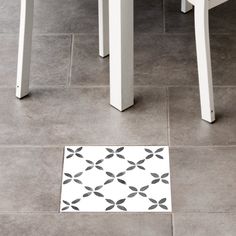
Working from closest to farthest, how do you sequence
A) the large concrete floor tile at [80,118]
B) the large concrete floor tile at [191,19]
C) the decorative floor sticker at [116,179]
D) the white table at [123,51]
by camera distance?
the decorative floor sticker at [116,179] → the white table at [123,51] → the large concrete floor tile at [80,118] → the large concrete floor tile at [191,19]

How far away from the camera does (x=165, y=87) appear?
271cm

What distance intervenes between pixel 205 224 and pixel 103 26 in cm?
92

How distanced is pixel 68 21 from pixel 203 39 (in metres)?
0.79

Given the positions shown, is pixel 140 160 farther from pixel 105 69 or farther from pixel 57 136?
pixel 105 69

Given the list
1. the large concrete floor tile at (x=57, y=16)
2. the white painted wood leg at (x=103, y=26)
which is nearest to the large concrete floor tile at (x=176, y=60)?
the white painted wood leg at (x=103, y=26)

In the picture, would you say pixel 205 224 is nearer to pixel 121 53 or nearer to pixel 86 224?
pixel 86 224

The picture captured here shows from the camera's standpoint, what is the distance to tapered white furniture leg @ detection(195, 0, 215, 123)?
2365 millimetres

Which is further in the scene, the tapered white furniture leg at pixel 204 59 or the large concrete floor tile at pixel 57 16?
the large concrete floor tile at pixel 57 16

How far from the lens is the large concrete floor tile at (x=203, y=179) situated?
2256mm

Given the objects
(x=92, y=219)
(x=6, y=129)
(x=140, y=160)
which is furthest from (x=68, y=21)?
(x=92, y=219)

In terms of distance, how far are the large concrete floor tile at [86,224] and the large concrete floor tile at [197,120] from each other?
14.4 inches

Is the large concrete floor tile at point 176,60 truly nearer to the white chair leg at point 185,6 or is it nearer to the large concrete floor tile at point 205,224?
the white chair leg at point 185,6

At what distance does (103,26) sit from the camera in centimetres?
277

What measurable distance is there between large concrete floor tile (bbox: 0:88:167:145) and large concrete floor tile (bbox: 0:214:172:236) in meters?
0.33
